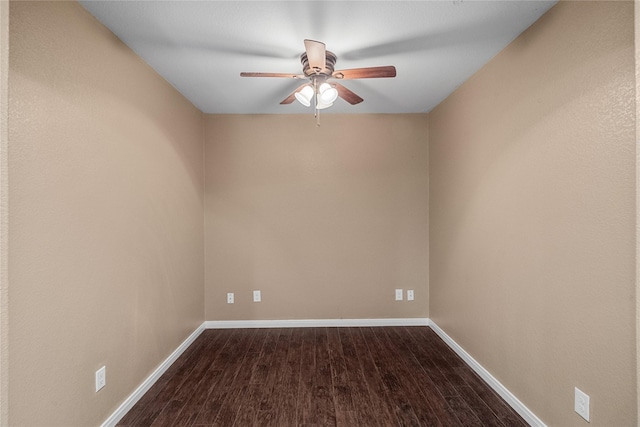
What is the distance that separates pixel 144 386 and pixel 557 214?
2937 mm

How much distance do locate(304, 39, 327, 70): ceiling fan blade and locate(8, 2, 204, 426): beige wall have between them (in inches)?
48.8

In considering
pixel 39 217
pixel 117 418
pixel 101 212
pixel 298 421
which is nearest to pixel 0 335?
pixel 39 217

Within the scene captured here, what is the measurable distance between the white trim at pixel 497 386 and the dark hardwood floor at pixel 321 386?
4cm

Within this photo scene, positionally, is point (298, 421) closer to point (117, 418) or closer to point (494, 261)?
point (117, 418)

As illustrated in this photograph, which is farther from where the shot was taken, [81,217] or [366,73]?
[366,73]

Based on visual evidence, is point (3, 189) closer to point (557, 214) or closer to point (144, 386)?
point (144, 386)

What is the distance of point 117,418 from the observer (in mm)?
1937

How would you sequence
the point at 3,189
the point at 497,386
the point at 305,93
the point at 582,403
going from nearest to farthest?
the point at 3,189 < the point at 582,403 < the point at 305,93 < the point at 497,386

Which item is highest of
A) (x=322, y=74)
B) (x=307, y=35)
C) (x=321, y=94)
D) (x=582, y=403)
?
(x=307, y=35)

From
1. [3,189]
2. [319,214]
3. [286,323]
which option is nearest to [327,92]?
[3,189]

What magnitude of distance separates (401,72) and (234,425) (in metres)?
2.80

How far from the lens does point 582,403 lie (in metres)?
1.54

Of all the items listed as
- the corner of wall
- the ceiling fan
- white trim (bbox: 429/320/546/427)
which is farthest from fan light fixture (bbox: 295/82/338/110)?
white trim (bbox: 429/320/546/427)

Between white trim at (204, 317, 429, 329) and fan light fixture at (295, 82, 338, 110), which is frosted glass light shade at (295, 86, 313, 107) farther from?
white trim at (204, 317, 429, 329)
